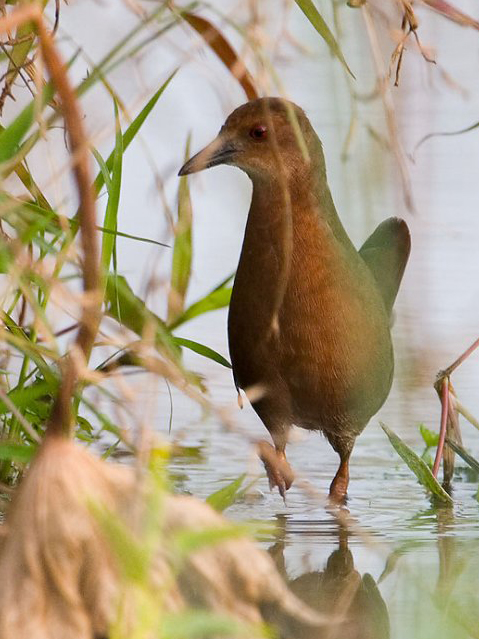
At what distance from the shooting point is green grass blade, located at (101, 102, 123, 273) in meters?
2.01

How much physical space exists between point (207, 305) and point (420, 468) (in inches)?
20.1

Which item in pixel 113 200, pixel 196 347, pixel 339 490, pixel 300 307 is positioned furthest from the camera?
pixel 300 307

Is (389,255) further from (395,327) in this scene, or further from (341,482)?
(341,482)

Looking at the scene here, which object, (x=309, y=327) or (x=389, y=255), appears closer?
(x=309, y=327)

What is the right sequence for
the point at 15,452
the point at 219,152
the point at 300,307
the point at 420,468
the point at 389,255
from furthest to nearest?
the point at 389,255, the point at 219,152, the point at 300,307, the point at 420,468, the point at 15,452

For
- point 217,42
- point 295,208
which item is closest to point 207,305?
point 295,208

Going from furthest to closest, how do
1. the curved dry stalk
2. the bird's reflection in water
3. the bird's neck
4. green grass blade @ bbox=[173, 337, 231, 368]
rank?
the bird's neck
the curved dry stalk
green grass blade @ bbox=[173, 337, 231, 368]
the bird's reflection in water

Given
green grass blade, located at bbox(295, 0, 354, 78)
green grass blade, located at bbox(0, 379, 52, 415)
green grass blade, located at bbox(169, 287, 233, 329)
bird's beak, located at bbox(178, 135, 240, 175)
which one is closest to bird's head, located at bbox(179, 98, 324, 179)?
bird's beak, located at bbox(178, 135, 240, 175)

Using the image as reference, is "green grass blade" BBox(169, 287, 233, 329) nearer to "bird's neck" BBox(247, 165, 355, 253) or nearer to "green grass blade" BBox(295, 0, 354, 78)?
"bird's neck" BBox(247, 165, 355, 253)

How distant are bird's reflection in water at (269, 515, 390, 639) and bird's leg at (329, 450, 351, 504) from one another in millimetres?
384

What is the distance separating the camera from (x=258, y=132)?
2875mm

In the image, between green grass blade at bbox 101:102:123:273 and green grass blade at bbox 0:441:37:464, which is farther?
green grass blade at bbox 101:102:123:273

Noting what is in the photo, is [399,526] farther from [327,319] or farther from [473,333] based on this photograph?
[473,333]

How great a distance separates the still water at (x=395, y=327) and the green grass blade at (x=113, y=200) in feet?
0.15
